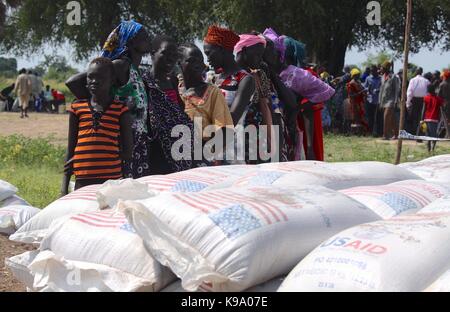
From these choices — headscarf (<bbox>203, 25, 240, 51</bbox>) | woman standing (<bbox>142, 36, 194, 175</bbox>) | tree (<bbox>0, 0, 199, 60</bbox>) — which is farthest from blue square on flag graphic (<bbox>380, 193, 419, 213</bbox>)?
tree (<bbox>0, 0, 199, 60</bbox>)

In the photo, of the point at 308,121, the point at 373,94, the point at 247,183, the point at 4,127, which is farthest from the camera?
the point at 4,127

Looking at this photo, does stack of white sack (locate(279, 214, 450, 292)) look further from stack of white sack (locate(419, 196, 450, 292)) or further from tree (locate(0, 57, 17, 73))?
tree (locate(0, 57, 17, 73))

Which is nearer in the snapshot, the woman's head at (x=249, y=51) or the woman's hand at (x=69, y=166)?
the woman's hand at (x=69, y=166)

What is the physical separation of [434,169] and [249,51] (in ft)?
4.98

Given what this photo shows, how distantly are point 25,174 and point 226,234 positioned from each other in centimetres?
664

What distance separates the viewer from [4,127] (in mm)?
17875

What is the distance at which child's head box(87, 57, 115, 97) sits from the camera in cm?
480

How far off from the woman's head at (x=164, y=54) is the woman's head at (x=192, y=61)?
6cm

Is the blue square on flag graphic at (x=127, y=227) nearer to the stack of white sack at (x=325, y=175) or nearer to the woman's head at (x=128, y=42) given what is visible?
the stack of white sack at (x=325, y=175)

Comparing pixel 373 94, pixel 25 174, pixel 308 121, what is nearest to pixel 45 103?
pixel 373 94

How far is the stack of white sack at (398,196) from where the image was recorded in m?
3.71

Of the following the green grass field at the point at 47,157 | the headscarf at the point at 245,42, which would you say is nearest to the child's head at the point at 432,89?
the green grass field at the point at 47,157

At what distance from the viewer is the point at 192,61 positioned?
5344 millimetres

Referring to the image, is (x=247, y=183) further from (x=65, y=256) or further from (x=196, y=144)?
(x=196, y=144)
